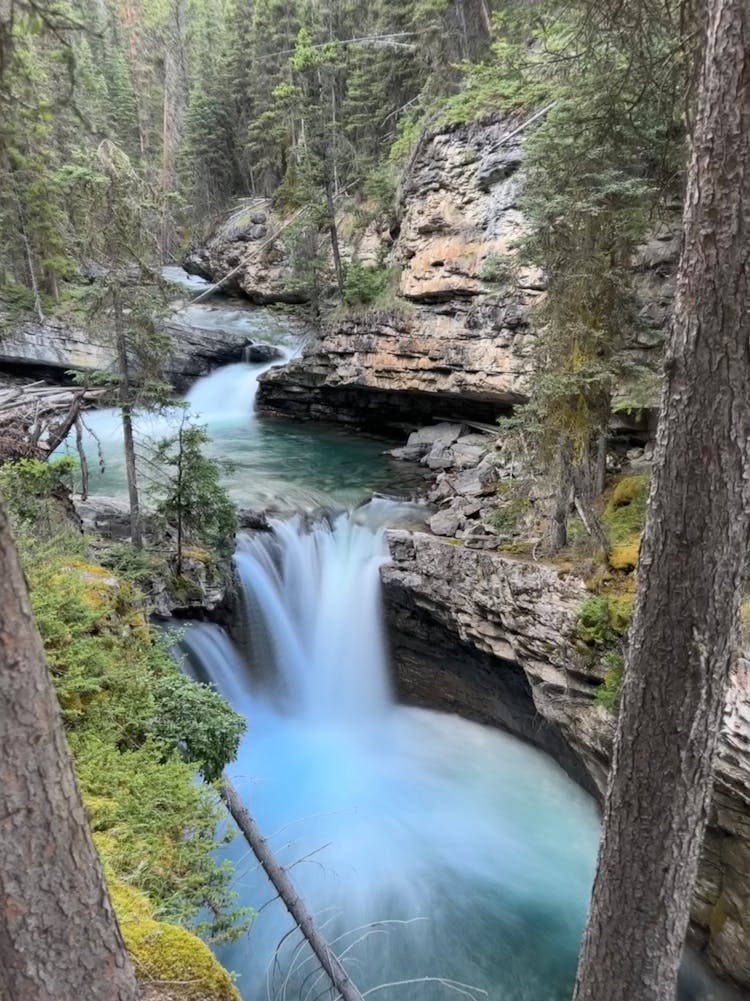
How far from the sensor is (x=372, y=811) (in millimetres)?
9469

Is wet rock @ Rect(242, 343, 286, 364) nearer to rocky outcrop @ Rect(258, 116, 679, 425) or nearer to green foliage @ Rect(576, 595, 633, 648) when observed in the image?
rocky outcrop @ Rect(258, 116, 679, 425)

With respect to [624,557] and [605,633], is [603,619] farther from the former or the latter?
[624,557]

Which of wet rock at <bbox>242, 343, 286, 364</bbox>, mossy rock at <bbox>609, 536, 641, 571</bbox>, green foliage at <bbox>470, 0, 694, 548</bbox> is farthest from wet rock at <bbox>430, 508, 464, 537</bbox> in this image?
wet rock at <bbox>242, 343, 286, 364</bbox>

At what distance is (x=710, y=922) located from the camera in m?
6.77

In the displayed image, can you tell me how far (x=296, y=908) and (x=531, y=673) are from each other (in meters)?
4.75

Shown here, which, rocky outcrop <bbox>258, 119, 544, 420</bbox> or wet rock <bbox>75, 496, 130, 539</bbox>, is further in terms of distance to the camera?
rocky outcrop <bbox>258, 119, 544, 420</bbox>

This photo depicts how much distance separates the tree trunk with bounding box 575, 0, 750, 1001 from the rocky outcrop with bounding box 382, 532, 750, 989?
3.41 meters

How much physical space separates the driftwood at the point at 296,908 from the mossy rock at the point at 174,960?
2.08 meters

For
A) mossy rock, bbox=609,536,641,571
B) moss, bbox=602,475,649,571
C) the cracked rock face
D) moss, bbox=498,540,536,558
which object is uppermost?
the cracked rock face

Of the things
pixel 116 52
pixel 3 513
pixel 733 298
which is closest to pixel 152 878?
pixel 3 513

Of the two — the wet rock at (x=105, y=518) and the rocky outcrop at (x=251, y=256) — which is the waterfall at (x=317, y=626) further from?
the rocky outcrop at (x=251, y=256)

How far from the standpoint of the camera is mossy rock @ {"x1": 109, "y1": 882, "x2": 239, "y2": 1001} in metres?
3.35

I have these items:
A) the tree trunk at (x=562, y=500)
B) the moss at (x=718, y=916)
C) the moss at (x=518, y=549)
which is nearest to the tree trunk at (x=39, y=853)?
the moss at (x=718, y=916)

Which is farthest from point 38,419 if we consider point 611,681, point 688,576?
point 688,576
